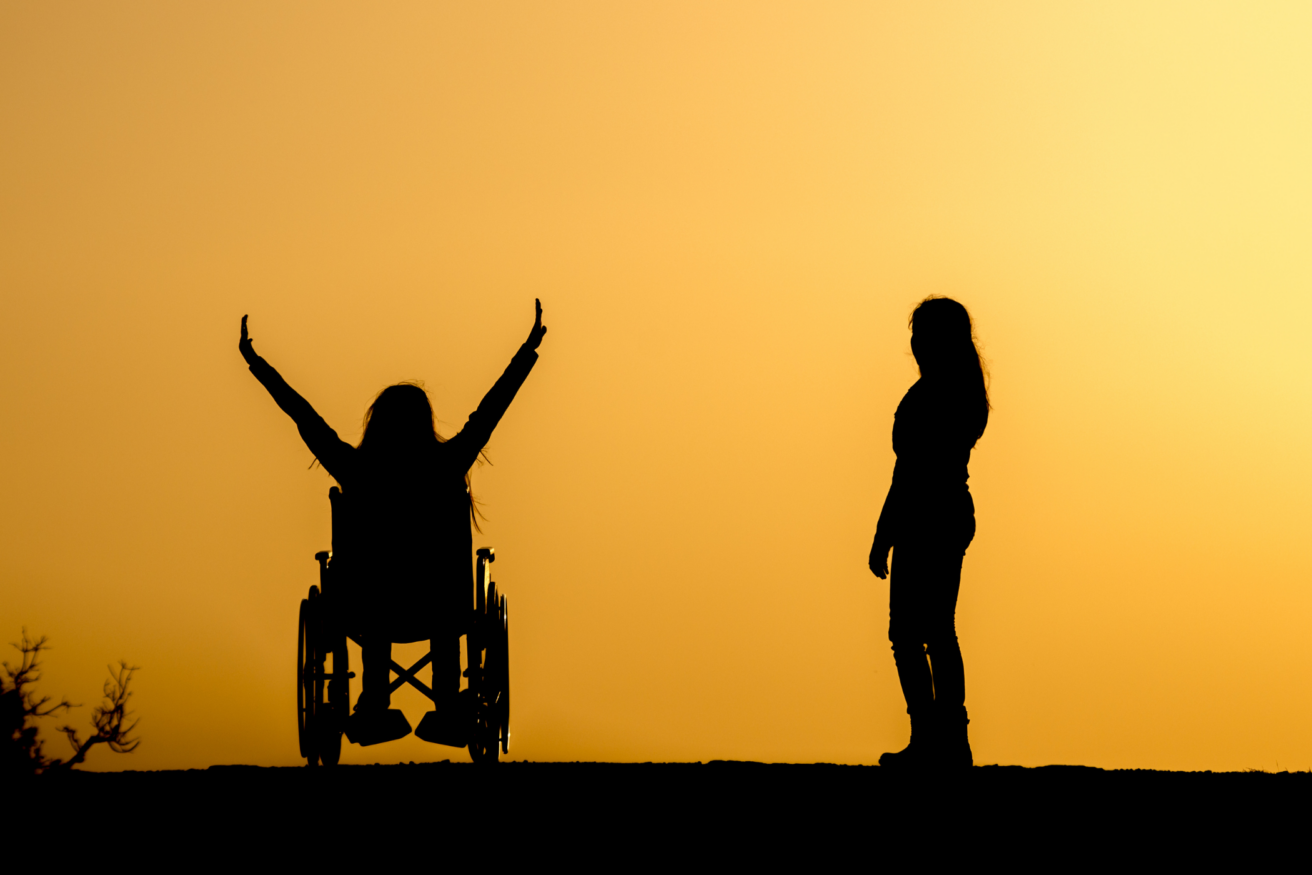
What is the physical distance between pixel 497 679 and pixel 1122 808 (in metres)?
3.11

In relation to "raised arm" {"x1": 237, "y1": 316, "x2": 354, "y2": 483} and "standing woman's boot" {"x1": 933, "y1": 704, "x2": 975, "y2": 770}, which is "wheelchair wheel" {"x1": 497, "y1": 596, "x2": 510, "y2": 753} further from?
"standing woman's boot" {"x1": 933, "y1": 704, "x2": 975, "y2": 770}

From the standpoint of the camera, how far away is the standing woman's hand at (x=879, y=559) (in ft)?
19.1

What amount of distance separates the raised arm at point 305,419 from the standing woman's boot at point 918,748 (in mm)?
2462

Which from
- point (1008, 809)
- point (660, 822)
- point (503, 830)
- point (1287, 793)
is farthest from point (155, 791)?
point (1287, 793)

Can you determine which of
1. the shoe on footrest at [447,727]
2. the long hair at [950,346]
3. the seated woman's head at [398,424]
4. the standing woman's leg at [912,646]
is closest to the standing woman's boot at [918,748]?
the standing woman's leg at [912,646]

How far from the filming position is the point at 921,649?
578 cm

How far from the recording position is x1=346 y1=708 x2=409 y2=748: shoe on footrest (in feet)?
22.4

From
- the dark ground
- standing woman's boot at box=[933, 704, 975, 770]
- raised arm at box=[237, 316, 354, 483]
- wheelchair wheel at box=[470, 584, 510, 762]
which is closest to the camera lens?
the dark ground

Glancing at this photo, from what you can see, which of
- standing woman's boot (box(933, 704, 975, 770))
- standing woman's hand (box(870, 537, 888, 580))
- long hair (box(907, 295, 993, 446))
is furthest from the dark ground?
long hair (box(907, 295, 993, 446))

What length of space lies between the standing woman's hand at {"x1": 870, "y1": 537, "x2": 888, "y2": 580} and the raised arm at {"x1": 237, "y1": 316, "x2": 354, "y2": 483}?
219 cm

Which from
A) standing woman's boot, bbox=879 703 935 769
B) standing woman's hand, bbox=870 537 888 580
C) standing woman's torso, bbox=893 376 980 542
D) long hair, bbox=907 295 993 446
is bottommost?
standing woman's boot, bbox=879 703 935 769

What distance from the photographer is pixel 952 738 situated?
567cm

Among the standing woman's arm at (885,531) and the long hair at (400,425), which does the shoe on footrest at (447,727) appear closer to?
the long hair at (400,425)

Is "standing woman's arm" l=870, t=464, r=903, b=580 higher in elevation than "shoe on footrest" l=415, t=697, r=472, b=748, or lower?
higher
